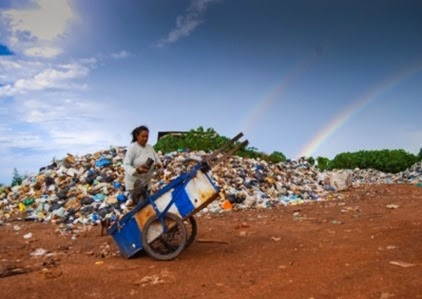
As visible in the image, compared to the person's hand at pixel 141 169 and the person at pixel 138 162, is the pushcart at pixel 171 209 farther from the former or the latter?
the person's hand at pixel 141 169

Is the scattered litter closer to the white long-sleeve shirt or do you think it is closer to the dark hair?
the white long-sleeve shirt

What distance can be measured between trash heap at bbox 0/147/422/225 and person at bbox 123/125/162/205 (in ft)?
14.8

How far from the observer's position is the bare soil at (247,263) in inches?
193

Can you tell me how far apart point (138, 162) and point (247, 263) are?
2.16 metres

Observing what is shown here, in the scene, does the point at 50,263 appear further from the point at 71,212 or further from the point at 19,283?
the point at 71,212

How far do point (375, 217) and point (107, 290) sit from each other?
594cm

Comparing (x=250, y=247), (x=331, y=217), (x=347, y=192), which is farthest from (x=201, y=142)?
(x=250, y=247)

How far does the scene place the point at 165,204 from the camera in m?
6.36

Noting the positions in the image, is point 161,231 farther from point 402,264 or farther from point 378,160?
point 378,160

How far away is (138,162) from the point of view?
6805 millimetres

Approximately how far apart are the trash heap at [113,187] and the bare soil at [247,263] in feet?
6.67

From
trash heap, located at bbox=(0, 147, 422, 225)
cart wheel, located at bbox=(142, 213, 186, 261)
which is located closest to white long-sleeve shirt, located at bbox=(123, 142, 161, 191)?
cart wheel, located at bbox=(142, 213, 186, 261)

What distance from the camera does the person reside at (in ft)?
21.8

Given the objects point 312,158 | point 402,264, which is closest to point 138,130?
point 402,264
